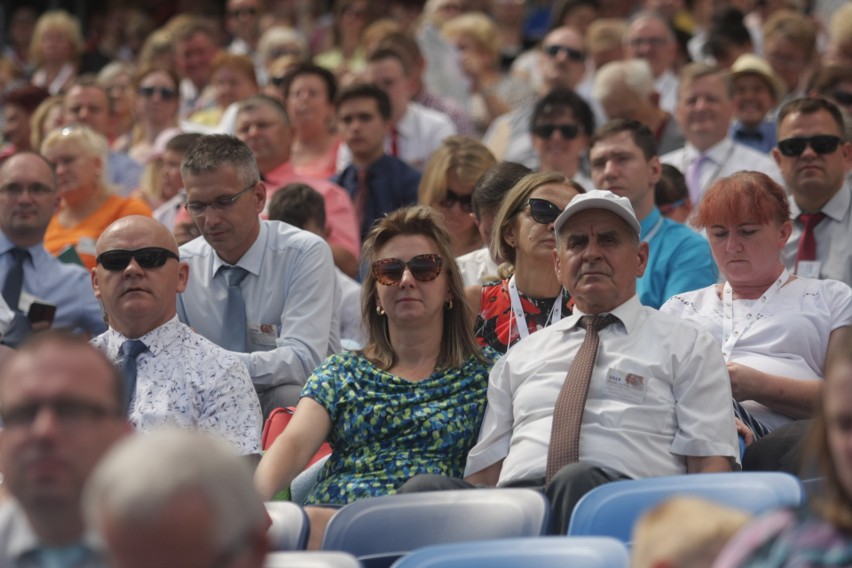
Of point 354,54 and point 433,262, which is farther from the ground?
point 354,54

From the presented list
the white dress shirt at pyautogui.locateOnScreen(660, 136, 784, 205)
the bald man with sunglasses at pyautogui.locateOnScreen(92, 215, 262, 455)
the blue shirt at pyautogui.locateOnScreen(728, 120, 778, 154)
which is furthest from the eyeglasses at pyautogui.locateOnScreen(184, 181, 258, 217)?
the blue shirt at pyautogui.locateOnScreen(728, 120, 778, 154)

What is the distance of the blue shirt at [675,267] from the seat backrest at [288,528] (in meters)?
2.58

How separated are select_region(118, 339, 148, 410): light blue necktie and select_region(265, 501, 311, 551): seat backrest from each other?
1.26m

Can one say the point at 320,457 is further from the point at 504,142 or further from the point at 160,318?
the point at 504,142

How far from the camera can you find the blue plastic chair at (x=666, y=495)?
3.25 m

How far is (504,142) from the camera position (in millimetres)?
8727

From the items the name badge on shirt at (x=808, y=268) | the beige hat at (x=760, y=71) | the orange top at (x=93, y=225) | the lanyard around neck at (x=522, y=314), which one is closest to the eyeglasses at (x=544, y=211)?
the lanyard around neck at (x=522, y=314)

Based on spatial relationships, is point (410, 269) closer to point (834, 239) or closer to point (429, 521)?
point (429, 521)

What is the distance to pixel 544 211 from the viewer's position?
195 inches

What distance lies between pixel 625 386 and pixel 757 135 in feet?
14.1

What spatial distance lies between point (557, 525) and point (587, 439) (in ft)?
1.41

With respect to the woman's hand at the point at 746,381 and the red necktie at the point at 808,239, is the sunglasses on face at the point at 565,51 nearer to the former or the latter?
the red necktie at the point at 808,239

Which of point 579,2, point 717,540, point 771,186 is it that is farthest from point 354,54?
point 717,540

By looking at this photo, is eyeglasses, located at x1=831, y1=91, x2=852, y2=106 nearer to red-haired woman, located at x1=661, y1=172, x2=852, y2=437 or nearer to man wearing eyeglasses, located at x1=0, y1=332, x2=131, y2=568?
red-haired woman, located at x1=661, y1=172, x2=852, y2=437
